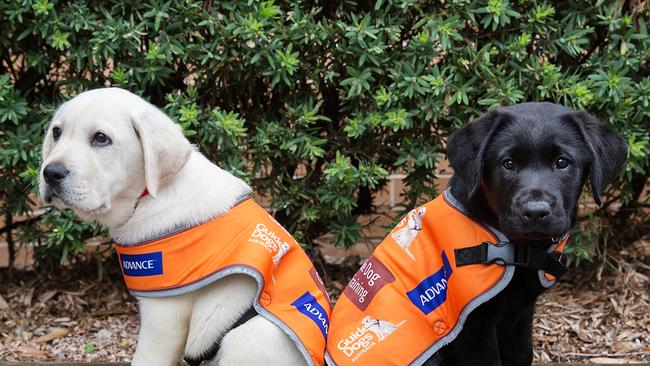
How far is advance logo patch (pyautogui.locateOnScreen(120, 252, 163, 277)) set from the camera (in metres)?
3.46

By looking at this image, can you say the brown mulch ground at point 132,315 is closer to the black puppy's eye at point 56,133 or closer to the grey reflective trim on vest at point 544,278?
the grey reflective trim on vest at point 544,278

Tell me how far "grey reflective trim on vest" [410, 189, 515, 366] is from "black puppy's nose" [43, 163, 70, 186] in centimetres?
164

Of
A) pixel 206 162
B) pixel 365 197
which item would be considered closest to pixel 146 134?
pixel 206 162

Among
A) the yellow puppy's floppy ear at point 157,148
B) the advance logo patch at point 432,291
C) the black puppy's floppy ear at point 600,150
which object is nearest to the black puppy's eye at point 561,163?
the black puppy's floppy ear at point 600,150

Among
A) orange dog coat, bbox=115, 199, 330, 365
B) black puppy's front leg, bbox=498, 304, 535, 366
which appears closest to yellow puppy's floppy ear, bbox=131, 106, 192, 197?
orange dog coat, bbox=115, 199, 330, 365

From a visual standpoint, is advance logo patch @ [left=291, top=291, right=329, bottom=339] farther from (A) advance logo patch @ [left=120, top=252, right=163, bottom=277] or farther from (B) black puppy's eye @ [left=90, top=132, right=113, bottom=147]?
(B) black puppy's eye @ [left=90, top=132, right=113, bottom=147]

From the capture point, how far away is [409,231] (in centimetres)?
371

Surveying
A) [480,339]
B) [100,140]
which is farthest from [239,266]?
[480,339]

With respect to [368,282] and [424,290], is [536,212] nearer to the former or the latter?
[424,290]

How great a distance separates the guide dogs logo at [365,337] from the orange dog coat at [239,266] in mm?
132

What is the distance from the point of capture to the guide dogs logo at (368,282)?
369 cm

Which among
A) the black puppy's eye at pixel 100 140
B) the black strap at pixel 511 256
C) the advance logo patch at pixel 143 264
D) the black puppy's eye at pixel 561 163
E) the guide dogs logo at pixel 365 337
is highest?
the black puppy's eye at pixel 561 163

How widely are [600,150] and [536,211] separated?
0.46m

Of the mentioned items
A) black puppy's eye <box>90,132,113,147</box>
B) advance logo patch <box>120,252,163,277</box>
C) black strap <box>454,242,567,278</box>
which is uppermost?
black puppy's eye <box>90,132,113,147</box>
